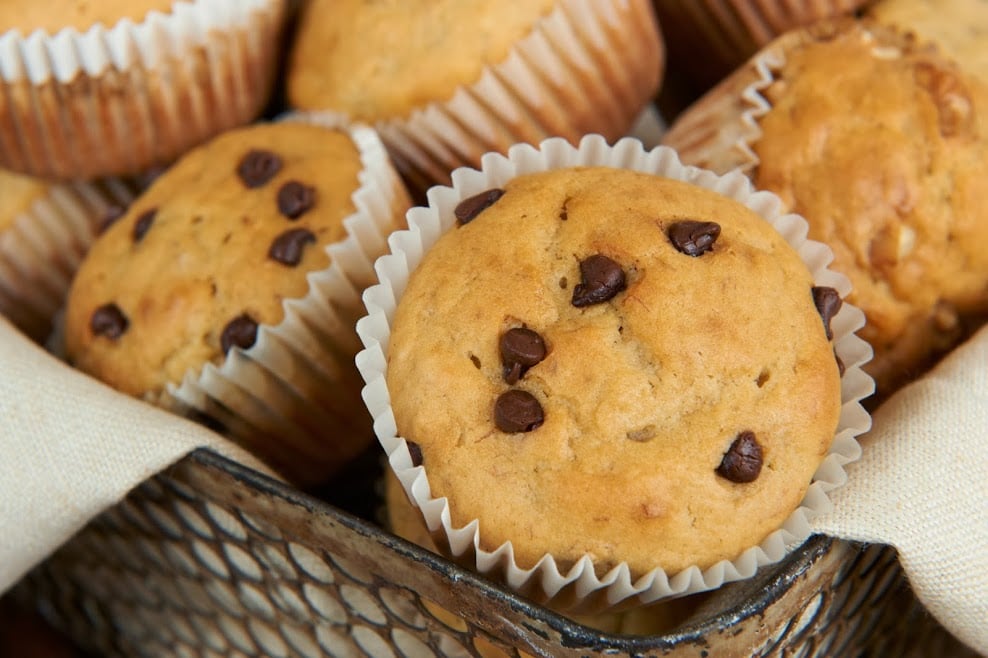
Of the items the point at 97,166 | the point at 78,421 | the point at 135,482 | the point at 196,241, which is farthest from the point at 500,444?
the point at 97,166

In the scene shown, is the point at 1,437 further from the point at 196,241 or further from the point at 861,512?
the point at 861,512

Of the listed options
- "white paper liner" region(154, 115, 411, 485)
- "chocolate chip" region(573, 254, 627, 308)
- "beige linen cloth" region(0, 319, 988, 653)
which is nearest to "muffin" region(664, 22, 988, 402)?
"beige linen cloth" region(0, 319, 988, 653)

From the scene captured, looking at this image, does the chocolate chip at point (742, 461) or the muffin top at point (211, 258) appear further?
the muffin top at point (211, 258)

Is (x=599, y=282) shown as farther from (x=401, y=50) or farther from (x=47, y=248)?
(x=47, y=248)

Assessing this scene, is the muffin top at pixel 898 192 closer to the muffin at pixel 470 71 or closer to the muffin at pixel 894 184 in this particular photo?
the muffin at pixel 894 184

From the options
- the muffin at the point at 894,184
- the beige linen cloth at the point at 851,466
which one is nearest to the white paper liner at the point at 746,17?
the muffin at the point at 894,184
